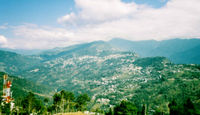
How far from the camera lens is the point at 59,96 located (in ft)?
408

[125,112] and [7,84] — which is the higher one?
[7,84]

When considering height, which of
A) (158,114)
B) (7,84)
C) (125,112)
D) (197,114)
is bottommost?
(158,114)

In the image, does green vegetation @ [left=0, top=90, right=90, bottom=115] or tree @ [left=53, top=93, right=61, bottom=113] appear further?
tree @ [left=53, top=93, right=61, bottom=113]

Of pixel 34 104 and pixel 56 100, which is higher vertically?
pixel 34 104

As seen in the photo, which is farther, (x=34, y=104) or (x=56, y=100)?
(x=56, y=100)

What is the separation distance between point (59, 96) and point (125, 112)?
2043 inches

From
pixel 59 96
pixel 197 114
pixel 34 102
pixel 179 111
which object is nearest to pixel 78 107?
pixel 59 96

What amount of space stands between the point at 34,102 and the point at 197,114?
8993 centimetres

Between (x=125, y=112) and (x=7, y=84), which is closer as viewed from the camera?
(x=125, y=112)

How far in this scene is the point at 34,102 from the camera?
10425cm

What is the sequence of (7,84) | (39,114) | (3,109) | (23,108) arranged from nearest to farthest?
1. (3,109)
2. (23,108)
3. (39,114)
4. (7,84)

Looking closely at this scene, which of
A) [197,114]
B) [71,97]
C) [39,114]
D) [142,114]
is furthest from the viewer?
[71,97]

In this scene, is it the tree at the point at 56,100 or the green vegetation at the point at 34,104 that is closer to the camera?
the green vegetation at the point at 34,104

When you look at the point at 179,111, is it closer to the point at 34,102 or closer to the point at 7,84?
the point at 34,102
